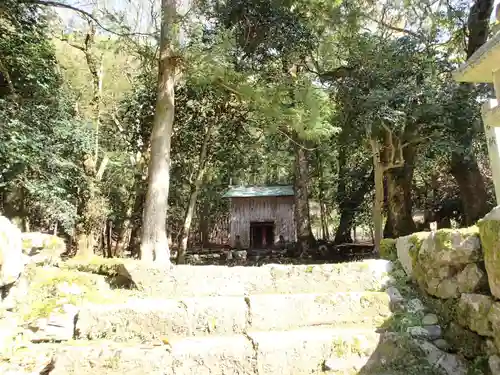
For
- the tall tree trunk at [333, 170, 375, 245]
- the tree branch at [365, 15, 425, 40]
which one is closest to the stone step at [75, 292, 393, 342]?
the tree branch at [365, 15, 425, 40]

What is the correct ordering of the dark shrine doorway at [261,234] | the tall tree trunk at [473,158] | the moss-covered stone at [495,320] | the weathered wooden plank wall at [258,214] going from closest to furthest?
the moss-covered stone at [495,320] → the tall tree trunk at [473,158] → the weathered wooden plank wall at [258,214] → the dark shrine doorway at [261,234]

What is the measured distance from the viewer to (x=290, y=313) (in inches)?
177

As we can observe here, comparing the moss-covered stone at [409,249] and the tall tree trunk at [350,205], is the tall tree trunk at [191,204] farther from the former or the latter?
the moss-covered stone at [409,249]

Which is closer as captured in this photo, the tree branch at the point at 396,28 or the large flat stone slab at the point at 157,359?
the large flat stone slab at the point at 157,359

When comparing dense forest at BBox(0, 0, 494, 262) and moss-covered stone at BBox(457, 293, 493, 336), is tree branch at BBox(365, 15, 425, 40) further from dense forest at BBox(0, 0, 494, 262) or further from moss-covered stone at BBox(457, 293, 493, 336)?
moss-covered stone at BBox(457, 293, 493, 336)

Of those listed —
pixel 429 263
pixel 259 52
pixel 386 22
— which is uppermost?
pixel 386 22

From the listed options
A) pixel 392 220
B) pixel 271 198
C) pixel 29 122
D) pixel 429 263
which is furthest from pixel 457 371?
pixel 271 198

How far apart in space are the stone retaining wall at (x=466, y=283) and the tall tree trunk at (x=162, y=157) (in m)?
4.34

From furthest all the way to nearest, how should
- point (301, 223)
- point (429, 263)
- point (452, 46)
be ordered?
point (301, 223) → point (452, 46) → point (429, 263)

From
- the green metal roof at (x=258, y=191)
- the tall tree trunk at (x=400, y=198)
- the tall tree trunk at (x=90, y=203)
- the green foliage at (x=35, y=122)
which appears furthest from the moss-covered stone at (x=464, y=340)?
the green metal roof at (x=258, y=191)

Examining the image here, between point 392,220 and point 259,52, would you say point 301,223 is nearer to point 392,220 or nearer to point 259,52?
point 392,220

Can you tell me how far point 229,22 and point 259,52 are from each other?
114 cm

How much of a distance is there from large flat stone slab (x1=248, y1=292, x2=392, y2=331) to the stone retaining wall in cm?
58

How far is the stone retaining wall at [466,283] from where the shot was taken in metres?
3.40
